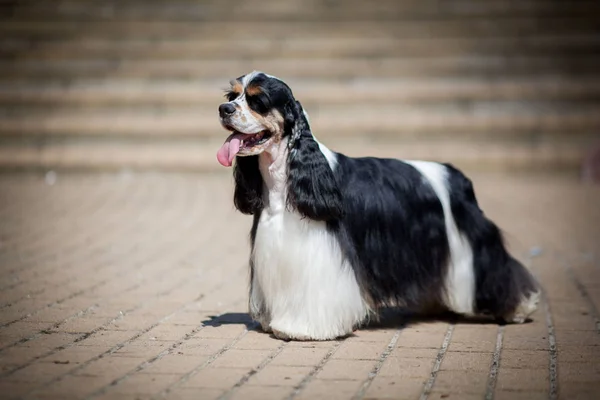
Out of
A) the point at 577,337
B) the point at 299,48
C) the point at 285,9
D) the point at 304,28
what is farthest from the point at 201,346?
the point at 285,9

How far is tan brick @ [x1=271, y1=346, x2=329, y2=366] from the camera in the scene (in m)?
4.70

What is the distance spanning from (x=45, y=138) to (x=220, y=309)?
7.68 m

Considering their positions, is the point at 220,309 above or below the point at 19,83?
below

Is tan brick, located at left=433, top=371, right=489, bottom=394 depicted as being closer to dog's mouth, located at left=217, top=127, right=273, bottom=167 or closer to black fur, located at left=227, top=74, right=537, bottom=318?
black fur, located at left=227, top=74, right=537, bottom=318

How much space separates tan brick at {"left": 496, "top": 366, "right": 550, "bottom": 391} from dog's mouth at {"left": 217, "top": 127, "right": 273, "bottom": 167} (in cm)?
164

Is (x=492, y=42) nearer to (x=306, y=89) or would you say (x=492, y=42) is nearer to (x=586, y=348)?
(x=306, y=89)

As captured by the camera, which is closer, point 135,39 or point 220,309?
point 220,309

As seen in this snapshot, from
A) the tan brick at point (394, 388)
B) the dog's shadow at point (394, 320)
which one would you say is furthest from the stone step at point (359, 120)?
the tan brick at point (394, 388)

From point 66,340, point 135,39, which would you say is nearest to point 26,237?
point 66,340

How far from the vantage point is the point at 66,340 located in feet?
16.6

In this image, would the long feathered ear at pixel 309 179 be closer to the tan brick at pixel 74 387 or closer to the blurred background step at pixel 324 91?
the tan brick at pixel 74 387

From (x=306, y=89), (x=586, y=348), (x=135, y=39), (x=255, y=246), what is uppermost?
(x=135, y=39)

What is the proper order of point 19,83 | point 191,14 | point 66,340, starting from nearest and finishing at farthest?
point 66,340, point 19,83, point 191,14

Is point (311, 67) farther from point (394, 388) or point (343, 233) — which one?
point (394, 388)
